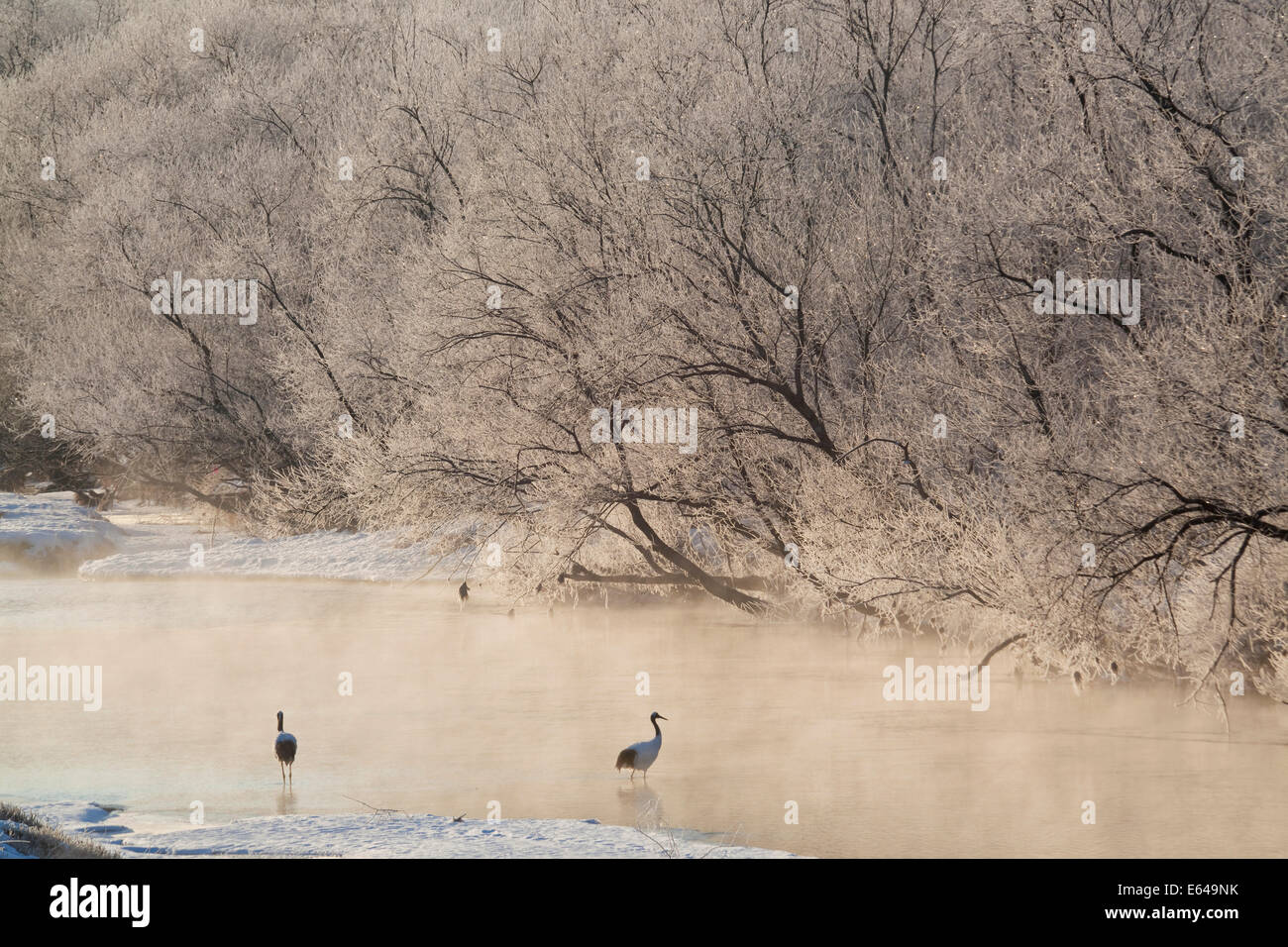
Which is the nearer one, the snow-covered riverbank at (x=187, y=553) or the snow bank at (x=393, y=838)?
the snow bank at (x=393, y=838)

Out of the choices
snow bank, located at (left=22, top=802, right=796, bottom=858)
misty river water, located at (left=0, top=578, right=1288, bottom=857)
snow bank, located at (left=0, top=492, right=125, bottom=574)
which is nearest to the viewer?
snow bank, located at (left=22, top=802, right=796, bottom=858)

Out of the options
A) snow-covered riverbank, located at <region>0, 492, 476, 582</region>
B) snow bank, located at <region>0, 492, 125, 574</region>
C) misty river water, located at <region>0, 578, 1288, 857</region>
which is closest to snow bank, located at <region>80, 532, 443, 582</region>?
snow-covered riverbank, located at <region>0, 492, 476, 582</region>

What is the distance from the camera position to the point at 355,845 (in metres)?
8.88

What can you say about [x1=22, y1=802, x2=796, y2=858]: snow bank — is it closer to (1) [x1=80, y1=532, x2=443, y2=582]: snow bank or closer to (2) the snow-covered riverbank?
(2) the snow-covered riverbank

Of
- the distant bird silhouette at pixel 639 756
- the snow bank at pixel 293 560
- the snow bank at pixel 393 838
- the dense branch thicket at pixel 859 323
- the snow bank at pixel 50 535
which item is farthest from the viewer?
the snow bank at pixel 50 535

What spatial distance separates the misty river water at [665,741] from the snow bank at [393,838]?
2.35 feet

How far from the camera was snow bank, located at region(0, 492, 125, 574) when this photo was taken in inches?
1107

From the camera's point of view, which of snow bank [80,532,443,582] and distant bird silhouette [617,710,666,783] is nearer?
distant bird silhouette [617,710,666,783]

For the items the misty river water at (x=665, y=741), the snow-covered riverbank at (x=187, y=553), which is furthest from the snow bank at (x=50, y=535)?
the misty river water at (x=665, y=741)

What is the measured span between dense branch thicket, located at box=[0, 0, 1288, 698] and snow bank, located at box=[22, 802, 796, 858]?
6.08 metres

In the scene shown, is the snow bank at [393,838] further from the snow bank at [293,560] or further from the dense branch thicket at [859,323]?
the snow bank at [293,560]

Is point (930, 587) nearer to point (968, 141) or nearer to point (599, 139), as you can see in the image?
point (968, 141)

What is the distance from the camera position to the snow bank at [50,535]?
92.2ft

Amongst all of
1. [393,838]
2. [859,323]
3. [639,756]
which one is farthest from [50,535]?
[393,838]
